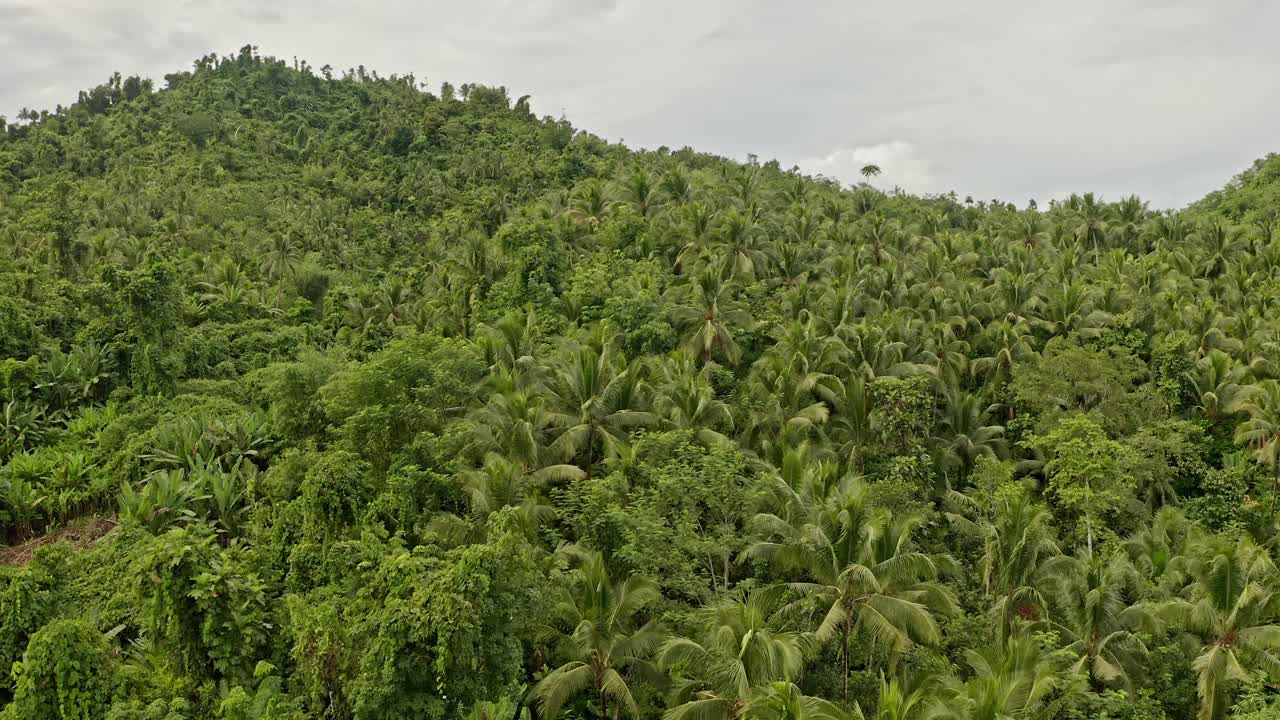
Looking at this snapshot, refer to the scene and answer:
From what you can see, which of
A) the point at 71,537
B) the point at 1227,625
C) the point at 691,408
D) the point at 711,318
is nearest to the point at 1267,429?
the point at 1227,625

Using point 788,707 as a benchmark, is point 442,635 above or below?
above

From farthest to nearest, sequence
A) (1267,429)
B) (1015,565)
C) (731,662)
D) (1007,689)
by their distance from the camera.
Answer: (1267,429)
(1015,565)
(731,662)
(1007,689)

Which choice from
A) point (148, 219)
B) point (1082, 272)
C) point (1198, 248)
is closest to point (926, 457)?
point (1082, 272)

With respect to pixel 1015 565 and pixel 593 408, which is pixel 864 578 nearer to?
pixel 1015 565

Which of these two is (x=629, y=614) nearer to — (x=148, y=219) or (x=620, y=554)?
(x=620, y=554)

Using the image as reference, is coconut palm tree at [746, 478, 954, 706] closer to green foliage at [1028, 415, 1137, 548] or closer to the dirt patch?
green foliage at [1028, 415, 1137, 548]

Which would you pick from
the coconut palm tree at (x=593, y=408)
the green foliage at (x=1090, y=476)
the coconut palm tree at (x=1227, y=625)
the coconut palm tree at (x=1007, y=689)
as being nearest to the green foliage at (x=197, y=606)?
the coconut palm tree at (x=593, y=408)
